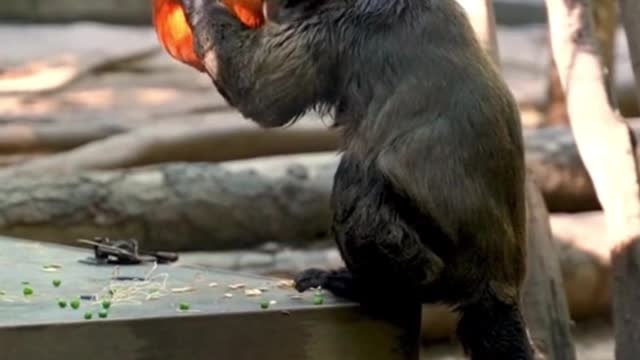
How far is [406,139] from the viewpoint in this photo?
11.0 feet

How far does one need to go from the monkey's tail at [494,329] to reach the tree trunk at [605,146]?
1077 millimetres

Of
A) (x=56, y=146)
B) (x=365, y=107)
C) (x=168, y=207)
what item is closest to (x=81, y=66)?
(x=56, y=146)

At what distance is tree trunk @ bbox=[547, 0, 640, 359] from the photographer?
14.8ft

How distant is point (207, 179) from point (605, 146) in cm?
244

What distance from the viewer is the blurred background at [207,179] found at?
635 cm

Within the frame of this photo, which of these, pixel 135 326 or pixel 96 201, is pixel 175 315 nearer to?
pixel 135 326

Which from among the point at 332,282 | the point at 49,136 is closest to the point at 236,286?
the point at 332,282

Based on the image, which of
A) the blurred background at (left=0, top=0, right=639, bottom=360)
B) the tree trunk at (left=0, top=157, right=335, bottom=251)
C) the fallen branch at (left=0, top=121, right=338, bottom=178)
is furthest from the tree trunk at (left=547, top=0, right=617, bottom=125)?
the fallen branch at (left=0, top=121, right=338, bottom=178)

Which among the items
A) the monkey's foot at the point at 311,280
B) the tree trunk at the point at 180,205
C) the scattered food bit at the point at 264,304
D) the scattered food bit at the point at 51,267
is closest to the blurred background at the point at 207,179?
the tree trunk at the point at 180,205

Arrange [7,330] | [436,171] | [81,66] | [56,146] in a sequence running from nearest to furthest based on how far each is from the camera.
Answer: [7,330], [436,171], [56,146], [81,66]

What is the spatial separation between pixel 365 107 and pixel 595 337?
3406 millimetres

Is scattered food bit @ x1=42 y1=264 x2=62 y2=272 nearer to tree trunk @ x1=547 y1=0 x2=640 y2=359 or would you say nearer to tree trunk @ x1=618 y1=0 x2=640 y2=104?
tree trunk @ x1=547 y1=0 x2=640 y2=359

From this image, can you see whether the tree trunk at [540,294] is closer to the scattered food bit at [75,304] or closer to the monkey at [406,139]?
the monkey at [406,139]

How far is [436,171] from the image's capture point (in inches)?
131
